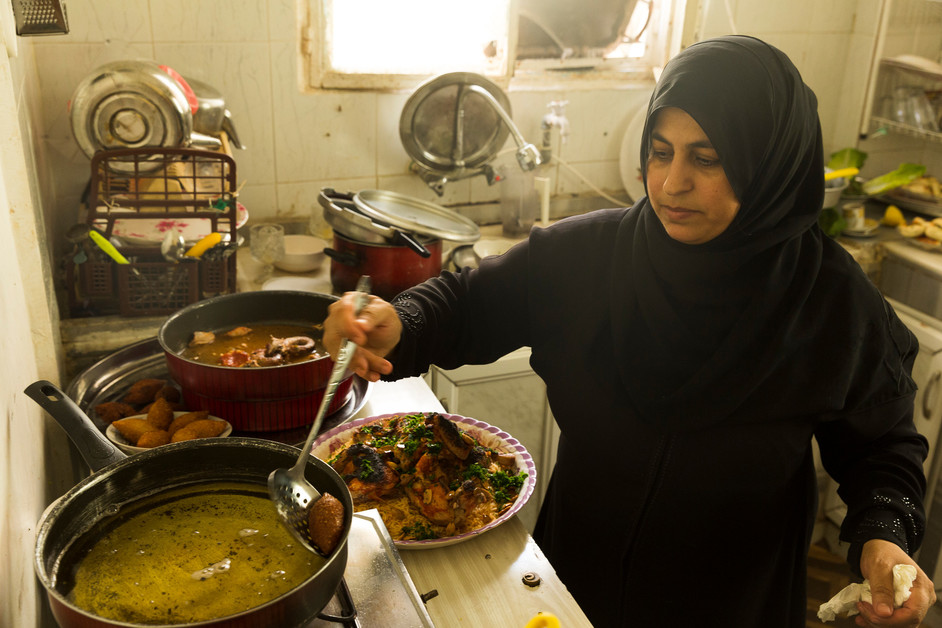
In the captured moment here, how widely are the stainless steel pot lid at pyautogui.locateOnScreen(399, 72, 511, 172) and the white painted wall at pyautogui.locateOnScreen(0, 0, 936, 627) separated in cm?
13

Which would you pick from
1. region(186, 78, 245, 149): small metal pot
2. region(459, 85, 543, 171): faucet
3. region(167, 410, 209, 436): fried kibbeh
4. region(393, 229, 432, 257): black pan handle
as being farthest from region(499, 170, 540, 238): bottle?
region(167, 410, 209, 436): fried kibbeh

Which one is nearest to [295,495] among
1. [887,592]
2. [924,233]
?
[887,592]

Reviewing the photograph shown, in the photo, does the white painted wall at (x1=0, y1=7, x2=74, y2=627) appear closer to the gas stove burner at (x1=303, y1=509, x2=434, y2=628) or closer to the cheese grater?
the cheese grater

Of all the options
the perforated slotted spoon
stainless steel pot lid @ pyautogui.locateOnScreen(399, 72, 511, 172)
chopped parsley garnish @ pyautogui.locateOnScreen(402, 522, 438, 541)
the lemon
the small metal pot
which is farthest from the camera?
the lemon

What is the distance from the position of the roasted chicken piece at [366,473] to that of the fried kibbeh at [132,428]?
1.00 ft

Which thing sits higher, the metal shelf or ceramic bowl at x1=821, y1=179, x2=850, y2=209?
the metal shelf

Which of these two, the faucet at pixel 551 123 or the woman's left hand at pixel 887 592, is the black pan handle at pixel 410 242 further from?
the woman's left hand at pixel 887 592

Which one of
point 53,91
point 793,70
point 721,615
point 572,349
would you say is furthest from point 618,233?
point 53,91

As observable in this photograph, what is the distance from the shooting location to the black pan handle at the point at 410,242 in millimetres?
1792

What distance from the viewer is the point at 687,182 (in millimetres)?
1105

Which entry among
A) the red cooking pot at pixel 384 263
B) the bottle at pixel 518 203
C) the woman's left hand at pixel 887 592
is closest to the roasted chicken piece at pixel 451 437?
the woman's left hand at pixel 887 592

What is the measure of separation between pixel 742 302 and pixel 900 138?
2.30 meters

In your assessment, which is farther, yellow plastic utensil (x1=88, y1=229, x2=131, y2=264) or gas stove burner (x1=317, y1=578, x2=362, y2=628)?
yellow plastic utensil (x1=88, y1=229, x2=131, y2=264)

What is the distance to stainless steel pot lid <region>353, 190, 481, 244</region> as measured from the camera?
72.5 inches
